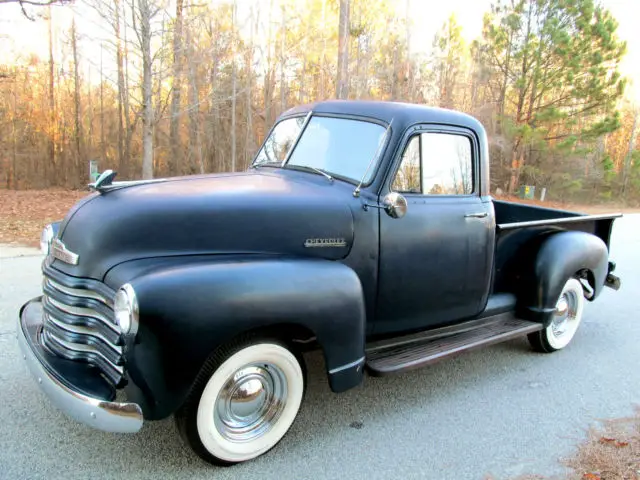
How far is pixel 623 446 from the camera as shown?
9.74ft

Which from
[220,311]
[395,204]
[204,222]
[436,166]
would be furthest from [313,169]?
[220,311]

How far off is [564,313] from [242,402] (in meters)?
3.38

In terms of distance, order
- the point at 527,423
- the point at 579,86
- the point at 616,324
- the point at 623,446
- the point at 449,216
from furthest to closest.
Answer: the point at 579,86
the point at 616,324
the point at 449,216
the point at 527,423
the point at 623,446

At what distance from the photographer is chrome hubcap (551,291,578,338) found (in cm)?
457

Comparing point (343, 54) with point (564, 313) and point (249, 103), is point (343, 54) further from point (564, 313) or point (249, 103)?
point (564, 313)

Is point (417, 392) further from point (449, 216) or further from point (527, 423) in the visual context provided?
point (449, 216)

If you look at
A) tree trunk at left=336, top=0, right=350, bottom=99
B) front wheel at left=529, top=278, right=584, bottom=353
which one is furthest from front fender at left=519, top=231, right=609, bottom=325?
tree trunk at left=336, top=0, right=350, bottom=99

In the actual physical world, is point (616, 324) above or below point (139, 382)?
below

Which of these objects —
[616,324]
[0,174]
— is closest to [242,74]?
[0,174]

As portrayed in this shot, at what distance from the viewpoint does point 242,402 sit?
2.64 meters

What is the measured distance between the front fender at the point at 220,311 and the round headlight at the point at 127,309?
0.03m

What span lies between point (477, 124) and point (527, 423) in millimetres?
2214

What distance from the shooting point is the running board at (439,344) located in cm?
311

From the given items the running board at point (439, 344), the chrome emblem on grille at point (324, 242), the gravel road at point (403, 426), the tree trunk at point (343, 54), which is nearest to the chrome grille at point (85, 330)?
the gravel road at point (403, 426)
